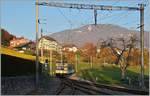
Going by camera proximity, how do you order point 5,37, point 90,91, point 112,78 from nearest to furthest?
point 90,91 < point 112,78 < point 5,37

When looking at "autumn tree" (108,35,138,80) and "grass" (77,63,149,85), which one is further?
"autumn tree" (108,35,138,80)

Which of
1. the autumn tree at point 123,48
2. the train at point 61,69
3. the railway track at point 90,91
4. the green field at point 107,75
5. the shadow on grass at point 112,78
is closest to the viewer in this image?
the railway track at point 90,91

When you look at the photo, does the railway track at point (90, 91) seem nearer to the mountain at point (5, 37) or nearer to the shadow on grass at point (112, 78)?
the shadow on grass at point (112, 78)

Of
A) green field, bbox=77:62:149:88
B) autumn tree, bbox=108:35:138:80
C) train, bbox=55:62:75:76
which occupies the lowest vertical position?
green field, bbox=77:62:149:88

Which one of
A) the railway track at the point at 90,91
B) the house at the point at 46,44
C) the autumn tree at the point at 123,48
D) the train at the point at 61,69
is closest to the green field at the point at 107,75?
the autumn tree at the point at 123,48

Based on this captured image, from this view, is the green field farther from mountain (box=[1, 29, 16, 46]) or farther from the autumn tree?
mountain (box=[1, 29, 16, 46])

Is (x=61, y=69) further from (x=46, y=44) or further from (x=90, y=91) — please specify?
(x=90, y=91)

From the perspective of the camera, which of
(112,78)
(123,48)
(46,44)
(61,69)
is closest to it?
(112,78)

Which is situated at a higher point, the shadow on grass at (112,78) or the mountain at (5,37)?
the mountain at (5,37)

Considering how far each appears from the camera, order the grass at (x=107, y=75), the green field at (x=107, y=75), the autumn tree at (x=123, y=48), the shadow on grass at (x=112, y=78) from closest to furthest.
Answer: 1. the shadow on grass at (x=112, y=78)
2. the green field at (x=107, y=75)
3. the grass at (x=107, y=75)
4. the autumn tree at (x=123, y=48)

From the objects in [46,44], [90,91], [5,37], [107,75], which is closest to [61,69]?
[107,75]

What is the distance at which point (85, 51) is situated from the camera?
180 metres

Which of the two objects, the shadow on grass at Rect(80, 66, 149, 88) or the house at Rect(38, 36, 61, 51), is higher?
the house at Rect(38, 36, 61, 51)

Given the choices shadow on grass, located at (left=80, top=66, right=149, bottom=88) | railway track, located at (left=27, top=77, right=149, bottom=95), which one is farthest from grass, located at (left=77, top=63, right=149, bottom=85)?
railway track, located at (left=27, top=77, right=149, bottom=95)
